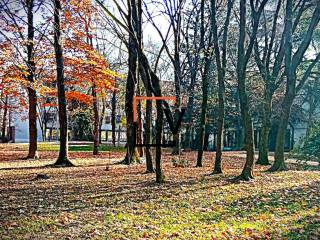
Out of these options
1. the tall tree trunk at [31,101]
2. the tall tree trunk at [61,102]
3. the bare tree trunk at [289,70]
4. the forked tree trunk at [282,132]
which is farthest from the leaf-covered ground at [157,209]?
the tall tree trunk at [31,101]

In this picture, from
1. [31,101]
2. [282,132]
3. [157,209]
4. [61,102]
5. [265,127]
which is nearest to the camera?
[157,209]

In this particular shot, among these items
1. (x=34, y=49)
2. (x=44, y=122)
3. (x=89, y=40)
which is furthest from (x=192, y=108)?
(x=44, y=122)

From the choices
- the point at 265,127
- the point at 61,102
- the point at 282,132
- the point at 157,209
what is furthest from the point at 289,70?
the point at 61,102

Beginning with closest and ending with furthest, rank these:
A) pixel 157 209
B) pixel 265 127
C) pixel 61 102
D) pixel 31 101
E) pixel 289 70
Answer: pixel 157 209 < pixel 289 70 < pixel 61 102 < pixel 265 127 < pixel 31 101

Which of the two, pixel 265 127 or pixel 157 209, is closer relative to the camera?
pixel 157 209

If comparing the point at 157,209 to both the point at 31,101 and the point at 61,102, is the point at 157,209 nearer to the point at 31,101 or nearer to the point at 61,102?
the point at 61,102

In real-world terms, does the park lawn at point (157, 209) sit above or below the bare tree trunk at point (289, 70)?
below

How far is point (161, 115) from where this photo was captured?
1005 centimetres

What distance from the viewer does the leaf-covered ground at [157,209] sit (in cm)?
543

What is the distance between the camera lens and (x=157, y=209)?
7.00 meters

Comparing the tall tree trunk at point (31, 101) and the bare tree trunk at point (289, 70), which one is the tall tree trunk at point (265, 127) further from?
the tall tree trunk at point (31, 101)

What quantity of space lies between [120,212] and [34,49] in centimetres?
1223

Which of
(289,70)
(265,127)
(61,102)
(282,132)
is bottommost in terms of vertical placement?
(282,132)

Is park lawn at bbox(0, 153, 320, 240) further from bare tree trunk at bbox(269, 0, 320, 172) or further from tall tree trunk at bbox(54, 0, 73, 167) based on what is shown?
tall tree trunk at bbox(54, 0, 73, 167)
